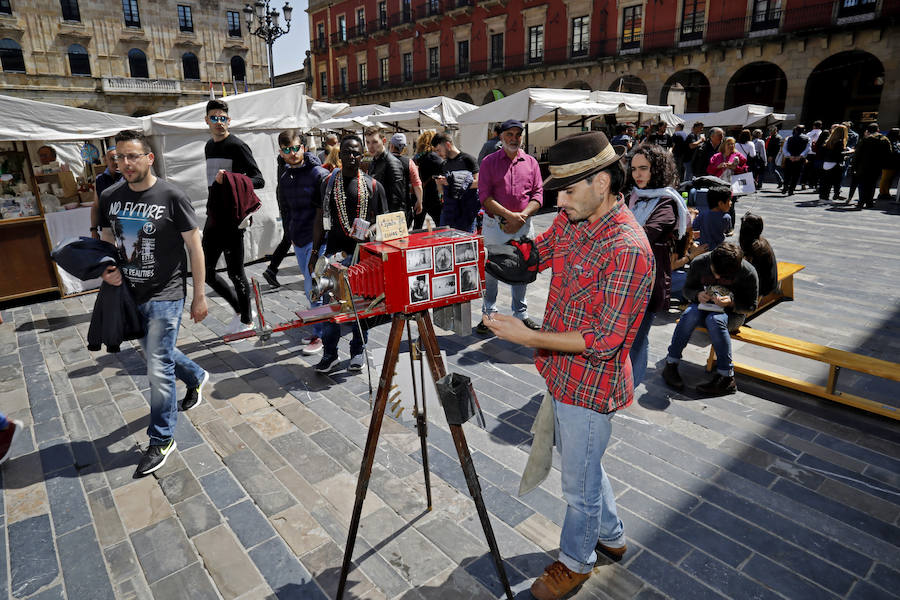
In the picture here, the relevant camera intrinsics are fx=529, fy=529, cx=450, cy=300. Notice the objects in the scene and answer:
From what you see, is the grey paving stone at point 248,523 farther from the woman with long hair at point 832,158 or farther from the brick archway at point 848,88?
the brick archway at point 848,88

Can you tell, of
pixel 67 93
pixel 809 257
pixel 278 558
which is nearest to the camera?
pixel 278 558

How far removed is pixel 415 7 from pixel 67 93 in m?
23.8

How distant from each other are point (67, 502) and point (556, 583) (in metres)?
2.86

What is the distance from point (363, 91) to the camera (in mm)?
42406

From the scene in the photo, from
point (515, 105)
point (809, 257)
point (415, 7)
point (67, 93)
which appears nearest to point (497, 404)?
point (809, 257)

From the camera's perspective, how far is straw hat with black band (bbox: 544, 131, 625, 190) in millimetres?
1916

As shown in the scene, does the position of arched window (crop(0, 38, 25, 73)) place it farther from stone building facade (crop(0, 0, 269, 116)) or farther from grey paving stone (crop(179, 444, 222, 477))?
grey paving stone (crop(179, 444, 222, 477))

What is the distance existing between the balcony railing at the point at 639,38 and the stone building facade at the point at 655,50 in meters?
0.05

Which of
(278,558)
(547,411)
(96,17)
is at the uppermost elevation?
(96,17)

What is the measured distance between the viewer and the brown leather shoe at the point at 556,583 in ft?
7.56

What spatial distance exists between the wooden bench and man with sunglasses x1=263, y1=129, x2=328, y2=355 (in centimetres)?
380

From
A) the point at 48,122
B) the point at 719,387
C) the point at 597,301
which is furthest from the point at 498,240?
the point at 48,122

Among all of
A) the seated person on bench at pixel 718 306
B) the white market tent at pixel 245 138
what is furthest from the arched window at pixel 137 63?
the seated person on bench at pixel 718 306

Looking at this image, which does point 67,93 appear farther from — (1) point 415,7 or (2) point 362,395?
(2) point 362,395
